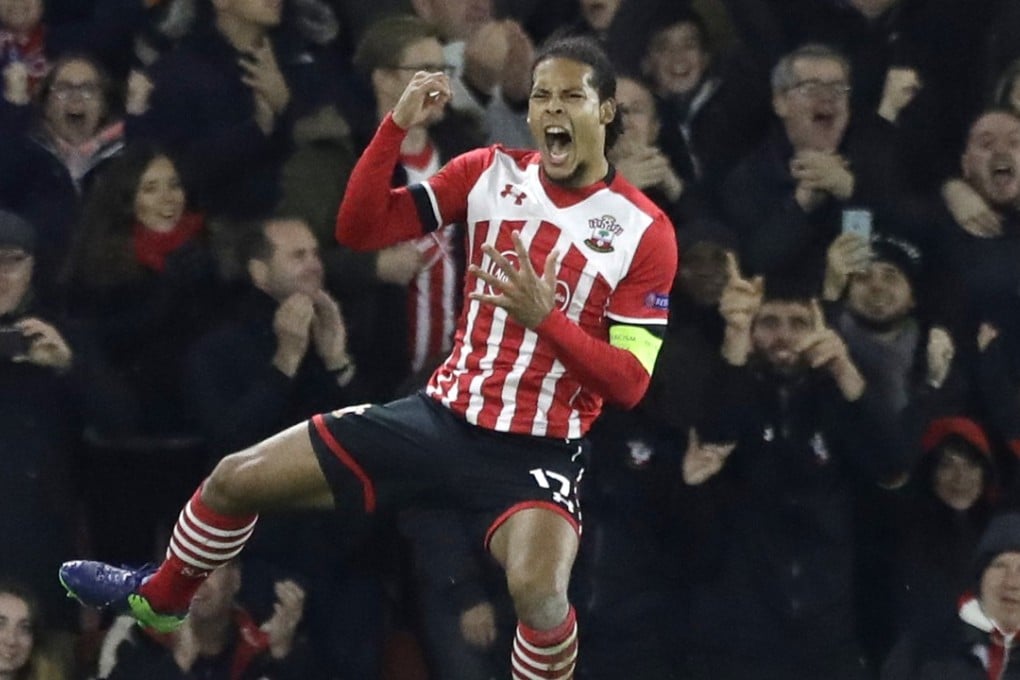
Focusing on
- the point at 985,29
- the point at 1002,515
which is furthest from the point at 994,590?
the point at 985,29

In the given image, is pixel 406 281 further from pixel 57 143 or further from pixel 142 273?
pixel 57 143

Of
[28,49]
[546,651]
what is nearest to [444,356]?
[546,651]

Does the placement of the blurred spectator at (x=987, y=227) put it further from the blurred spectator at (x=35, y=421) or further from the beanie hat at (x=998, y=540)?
the blurred spectator at (x=35, y=421)

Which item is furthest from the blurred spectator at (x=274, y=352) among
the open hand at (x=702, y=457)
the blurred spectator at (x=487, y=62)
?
the open hand at (x=702, y=457)

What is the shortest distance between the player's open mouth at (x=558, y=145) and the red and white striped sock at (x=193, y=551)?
4.01 ft

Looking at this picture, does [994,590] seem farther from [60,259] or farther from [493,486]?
[60,259]

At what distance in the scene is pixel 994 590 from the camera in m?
6.80

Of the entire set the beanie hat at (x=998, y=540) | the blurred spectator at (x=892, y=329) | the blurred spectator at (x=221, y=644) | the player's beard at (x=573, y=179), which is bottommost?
the blurred spectator at (x=221, y=644)

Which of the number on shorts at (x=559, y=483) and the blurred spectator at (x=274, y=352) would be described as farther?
the blurred spectator at (x=274, y=352)

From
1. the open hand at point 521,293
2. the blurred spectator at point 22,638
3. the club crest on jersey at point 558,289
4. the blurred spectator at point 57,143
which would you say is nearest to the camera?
the open hand at point 521,293

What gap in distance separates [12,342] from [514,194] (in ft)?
6.18

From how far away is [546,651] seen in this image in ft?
18.2

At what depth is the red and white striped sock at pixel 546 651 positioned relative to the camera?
18.2ft

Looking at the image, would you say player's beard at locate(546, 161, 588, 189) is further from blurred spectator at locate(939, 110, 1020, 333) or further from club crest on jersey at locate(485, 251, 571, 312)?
blurred spectator at locate(939, 110, 1020, 333)
